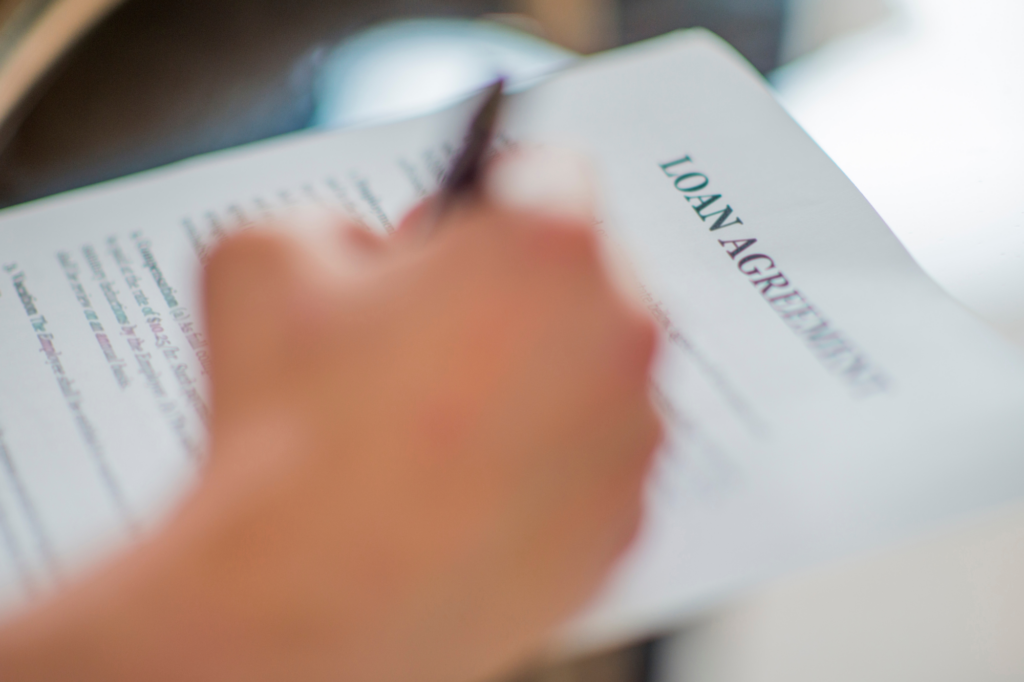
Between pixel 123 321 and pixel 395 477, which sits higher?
pixel 123 321

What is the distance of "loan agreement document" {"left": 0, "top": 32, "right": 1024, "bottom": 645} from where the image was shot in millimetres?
285

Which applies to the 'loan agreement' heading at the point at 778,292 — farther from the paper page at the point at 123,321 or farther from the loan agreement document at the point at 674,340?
the paper page at the point at 123,321

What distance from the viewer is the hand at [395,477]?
0.22 metres

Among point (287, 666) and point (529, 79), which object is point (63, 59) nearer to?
point (529, 79)

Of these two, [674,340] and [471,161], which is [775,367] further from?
[471,161]

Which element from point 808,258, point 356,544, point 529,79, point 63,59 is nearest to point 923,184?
point 808,258

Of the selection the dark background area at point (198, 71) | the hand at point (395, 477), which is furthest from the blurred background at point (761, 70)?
the hand at point (395, 477)

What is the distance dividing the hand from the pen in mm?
64

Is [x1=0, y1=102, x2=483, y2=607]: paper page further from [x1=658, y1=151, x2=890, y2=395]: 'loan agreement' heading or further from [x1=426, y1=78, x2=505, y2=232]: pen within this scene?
[x1=658, y1=151, x2=890, y2=395]: 'loan agreement' heading

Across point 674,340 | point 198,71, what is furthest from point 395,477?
point 198,71

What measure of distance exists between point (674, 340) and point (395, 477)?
150mm

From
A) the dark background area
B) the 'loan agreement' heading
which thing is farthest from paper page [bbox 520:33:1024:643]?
the dark background area

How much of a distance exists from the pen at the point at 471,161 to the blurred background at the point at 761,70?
0.10 ft

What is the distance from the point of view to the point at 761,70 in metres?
0.49
